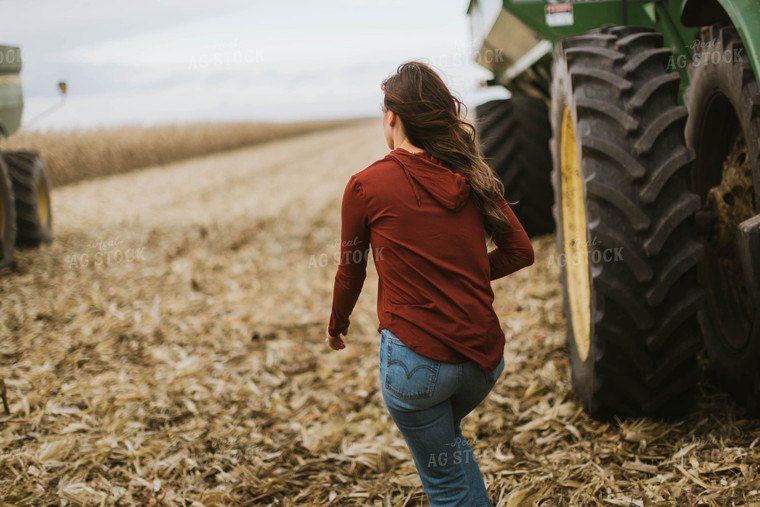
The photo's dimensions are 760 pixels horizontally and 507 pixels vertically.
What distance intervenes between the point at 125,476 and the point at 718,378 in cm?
298

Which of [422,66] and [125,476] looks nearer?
[422,66]

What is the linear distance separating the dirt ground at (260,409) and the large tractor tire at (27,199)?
0.60 m

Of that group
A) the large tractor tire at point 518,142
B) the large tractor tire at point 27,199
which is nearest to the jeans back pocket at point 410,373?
the large tractor tire at point 518,142

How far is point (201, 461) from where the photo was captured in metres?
3.44

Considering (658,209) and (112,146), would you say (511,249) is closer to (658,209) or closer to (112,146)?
(658,209)

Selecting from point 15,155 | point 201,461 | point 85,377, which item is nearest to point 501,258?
point 201,461

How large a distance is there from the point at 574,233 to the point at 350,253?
6.79ft

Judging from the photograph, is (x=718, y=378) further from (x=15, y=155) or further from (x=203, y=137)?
(x=203, y=137)

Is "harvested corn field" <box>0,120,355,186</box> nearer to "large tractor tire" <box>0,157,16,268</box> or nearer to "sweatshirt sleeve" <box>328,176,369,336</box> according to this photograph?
"large tractor tire" <box>0,157,16,268</box>

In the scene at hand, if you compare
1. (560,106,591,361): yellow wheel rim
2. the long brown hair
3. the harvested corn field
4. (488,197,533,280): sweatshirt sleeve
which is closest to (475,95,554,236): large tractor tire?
(560,106,591,361): yellow wheel rim

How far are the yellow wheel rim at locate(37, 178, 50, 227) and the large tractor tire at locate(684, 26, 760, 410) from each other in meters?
7.96

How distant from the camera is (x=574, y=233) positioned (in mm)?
3756

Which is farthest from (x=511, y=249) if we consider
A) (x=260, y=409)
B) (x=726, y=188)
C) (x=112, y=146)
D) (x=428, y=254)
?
(x=112, y=146)

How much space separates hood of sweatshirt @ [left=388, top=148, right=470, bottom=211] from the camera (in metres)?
1.95
